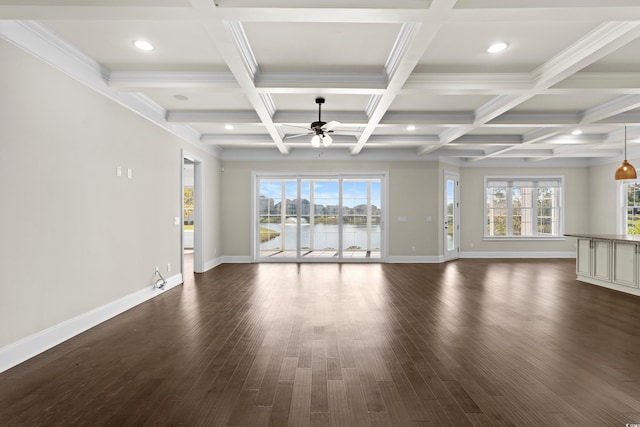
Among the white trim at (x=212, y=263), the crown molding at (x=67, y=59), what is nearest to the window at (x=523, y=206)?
the white trim at (x=212, y=263)

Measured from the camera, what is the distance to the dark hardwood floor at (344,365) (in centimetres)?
216

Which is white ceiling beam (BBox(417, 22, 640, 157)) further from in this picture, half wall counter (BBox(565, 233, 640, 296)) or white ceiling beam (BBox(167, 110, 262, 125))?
white ceiling beam (BBox(167, 110, 262, 125))

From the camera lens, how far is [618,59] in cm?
362

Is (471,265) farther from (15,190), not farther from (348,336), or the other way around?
(15,190)

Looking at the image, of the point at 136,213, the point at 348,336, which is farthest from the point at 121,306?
the point at 348,336

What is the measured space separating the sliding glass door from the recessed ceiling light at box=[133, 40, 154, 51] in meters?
5.36

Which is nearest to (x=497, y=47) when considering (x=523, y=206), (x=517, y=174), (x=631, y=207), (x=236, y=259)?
(x=236, y=259)

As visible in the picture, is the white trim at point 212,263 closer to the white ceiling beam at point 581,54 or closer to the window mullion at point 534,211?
the white ceiling beam at point 581,54

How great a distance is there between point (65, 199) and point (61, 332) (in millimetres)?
1259

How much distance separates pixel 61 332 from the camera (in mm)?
3365

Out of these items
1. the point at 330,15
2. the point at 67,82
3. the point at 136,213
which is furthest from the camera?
the point at 136,213

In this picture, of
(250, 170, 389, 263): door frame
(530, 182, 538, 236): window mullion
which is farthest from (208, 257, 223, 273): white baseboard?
(530, 182, 538, 236): window mullion

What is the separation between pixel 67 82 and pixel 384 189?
264 inches

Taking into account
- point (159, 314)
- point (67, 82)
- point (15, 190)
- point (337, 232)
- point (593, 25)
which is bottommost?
point (159, 314)
